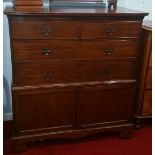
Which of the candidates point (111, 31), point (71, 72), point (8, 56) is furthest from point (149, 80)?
point (8, 56)

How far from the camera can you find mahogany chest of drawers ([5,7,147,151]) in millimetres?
1765

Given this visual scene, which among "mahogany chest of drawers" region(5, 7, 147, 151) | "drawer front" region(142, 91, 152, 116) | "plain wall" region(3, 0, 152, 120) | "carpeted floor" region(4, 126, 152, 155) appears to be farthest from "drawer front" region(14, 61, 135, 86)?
"carpeted floor" region(4, 126, 152, 155)

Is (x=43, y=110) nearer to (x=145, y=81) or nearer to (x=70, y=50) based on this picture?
(x=70, y=50)

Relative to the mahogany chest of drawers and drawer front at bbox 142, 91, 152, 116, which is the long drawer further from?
drawer front at bbox 142, 91, 152, 116

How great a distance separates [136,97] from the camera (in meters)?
2.32

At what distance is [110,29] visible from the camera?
1.88 m

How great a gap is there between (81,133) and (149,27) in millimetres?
1030

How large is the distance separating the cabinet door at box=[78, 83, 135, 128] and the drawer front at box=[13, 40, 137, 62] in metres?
0.27

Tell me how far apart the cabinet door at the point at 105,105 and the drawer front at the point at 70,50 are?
271mm

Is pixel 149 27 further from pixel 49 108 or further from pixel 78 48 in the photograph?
pixel 49 108

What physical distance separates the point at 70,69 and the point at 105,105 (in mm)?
433

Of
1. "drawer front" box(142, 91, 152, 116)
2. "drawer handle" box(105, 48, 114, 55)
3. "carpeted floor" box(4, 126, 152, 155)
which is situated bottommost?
"carpeted floor" box(4, 126, 152, 155)

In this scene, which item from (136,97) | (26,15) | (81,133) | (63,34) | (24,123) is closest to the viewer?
(26,15)

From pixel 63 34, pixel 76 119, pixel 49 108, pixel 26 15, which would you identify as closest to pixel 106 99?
pixel 76 119
